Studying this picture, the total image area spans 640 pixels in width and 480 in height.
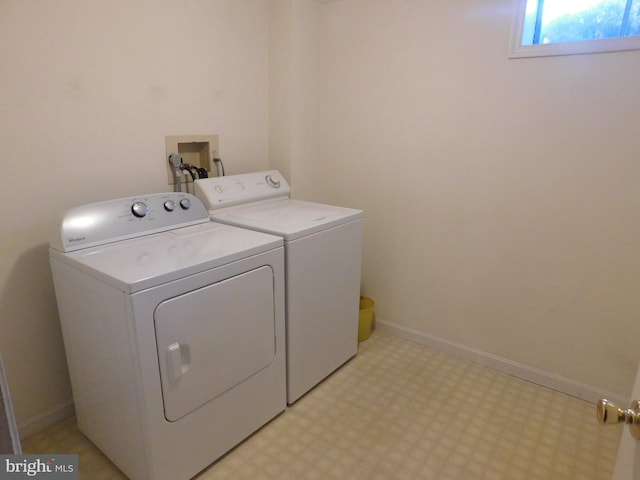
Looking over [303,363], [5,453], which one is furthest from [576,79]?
[5,453]

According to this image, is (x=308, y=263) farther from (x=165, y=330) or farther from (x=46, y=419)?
(x=46, y=419)

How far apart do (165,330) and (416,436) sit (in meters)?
1.18

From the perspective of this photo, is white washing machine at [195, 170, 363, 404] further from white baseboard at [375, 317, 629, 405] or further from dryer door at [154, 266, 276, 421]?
white baseboard at [375, 317, 629, 405]

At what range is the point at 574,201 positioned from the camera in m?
1.91

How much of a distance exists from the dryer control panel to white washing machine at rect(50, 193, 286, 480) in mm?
240

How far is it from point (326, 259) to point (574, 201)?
1190 millimetres

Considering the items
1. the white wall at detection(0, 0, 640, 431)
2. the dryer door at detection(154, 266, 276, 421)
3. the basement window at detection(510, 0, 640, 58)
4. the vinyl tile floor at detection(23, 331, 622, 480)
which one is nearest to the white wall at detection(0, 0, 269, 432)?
the white wall at detection(0, 0, 640, 431)

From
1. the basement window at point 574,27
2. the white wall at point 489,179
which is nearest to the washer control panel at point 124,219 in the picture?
the white wall at point 489,179

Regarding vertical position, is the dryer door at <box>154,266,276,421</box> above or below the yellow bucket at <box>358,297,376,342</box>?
above

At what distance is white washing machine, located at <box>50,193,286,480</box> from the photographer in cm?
133

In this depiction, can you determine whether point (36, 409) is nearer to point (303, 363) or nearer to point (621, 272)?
point (303, 363)

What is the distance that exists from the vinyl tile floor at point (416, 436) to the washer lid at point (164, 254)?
82 centimetres

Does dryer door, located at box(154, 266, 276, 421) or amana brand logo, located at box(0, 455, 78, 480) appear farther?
dryer door, located at box(154, 266, 276, 421)

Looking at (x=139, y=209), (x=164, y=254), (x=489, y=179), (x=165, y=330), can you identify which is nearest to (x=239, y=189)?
(x=139, y=209)
